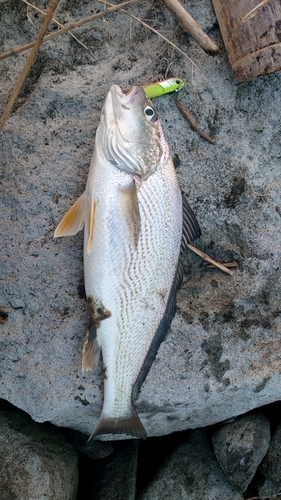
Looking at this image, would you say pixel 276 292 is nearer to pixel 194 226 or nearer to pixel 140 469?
pixel 194 226

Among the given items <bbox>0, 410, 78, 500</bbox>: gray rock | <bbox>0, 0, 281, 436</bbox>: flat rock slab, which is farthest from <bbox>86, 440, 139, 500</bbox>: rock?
<bbox>0, 0, 281, 436</bbox>: flat rock slab

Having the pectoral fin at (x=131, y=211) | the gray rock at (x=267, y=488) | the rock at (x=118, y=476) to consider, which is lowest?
the gray rock at (x=267, y=488)

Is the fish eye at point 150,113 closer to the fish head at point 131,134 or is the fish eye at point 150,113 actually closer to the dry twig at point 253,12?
the fish head at point 131,134

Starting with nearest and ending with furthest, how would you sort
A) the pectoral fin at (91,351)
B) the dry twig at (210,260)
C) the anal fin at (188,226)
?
the pectoral fin at (91,351) → the anal fin at (188,226) → the dry twig at (210,260)

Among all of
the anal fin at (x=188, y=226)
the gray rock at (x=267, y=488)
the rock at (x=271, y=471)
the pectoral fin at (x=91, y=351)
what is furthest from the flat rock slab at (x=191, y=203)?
the gray rock at (x=267, y=488)

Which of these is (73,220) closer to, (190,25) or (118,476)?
(190,25)

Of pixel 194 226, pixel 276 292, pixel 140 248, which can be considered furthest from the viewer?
pixel 276 292

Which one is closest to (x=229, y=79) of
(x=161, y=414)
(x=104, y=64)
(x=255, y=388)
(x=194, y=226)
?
(x=104, y=64)

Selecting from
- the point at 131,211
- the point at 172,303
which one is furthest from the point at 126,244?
the point at 172,303
